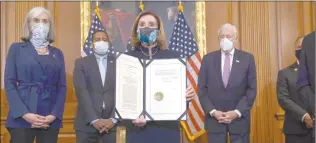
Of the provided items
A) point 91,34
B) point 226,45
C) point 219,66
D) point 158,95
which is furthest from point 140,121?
point 91,34

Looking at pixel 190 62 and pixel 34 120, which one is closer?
pixel 34 120

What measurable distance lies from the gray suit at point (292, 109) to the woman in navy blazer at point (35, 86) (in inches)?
97.0

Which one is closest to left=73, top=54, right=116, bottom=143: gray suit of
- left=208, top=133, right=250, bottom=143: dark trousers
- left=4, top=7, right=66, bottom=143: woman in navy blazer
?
left=4, top=7, right=66, bottom=143: woman in navy blazer

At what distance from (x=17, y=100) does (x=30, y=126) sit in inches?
9.8

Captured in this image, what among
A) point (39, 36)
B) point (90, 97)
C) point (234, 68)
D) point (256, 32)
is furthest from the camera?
point (256, 32)

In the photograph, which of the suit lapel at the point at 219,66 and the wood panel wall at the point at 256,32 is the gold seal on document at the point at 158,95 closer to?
the suit lapel at the point at 219,66

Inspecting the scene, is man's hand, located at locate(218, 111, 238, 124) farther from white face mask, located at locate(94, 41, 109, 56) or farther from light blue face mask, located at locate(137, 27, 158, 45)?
white face mask, located at locate(94, 41, 109, 56)

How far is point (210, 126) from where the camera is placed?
4.61 metres

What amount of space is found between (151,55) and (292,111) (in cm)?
197

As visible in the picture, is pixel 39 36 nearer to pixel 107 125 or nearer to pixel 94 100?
pixel 94 100

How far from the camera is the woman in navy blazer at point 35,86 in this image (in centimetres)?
391

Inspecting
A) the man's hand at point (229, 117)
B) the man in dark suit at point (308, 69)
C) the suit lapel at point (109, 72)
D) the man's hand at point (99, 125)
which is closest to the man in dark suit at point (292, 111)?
the man's hand at point (229, 117)

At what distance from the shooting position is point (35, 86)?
402 cm

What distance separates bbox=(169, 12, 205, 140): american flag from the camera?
595 cm
